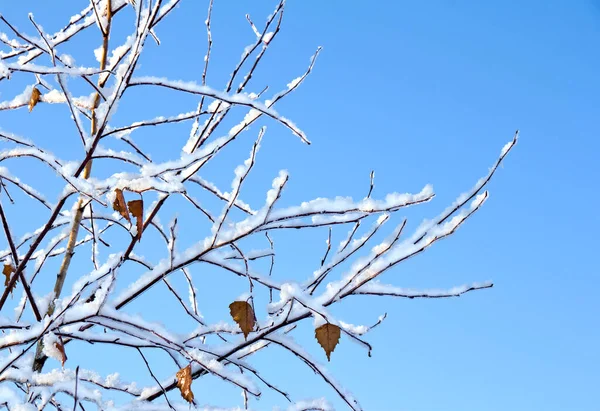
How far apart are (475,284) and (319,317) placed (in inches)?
15.8

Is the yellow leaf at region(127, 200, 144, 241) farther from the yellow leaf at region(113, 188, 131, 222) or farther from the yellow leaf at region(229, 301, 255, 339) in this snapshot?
the yellow leaf at region(229, 301, 255, 339)

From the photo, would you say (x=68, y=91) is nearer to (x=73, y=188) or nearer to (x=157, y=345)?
(x=73, y=188)

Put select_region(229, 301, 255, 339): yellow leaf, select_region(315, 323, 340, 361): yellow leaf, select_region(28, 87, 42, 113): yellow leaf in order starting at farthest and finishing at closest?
select_region(28, 87, 42, 113): yellow leaf → select_region(229, 301, 255, 339): yellow leaf → select_region(315, 323, 340, 361): yellow leaf

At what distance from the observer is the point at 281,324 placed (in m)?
1.48

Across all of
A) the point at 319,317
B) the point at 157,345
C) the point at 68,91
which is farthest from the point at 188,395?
the point at 68,91

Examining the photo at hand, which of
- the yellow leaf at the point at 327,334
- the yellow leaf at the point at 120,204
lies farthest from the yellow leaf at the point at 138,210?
the yellow leaf at the point at 327,334

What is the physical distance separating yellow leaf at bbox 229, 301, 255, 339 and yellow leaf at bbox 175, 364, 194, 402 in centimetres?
20

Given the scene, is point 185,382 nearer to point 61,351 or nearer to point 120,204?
point 61,351

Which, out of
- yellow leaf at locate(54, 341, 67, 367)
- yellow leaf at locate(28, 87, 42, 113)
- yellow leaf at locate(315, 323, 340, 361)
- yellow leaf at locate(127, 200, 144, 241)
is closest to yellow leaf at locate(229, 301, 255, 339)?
yellow leaf at locate(315, 323, 340, 361)

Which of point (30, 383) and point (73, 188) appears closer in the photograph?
point (73, 188)

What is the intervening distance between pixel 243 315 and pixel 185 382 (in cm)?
24

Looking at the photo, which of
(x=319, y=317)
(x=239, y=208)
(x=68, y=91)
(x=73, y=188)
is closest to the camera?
(x=319, y=317)

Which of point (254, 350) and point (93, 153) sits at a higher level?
point (93, 153)

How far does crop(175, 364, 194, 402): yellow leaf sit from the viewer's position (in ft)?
4.87
